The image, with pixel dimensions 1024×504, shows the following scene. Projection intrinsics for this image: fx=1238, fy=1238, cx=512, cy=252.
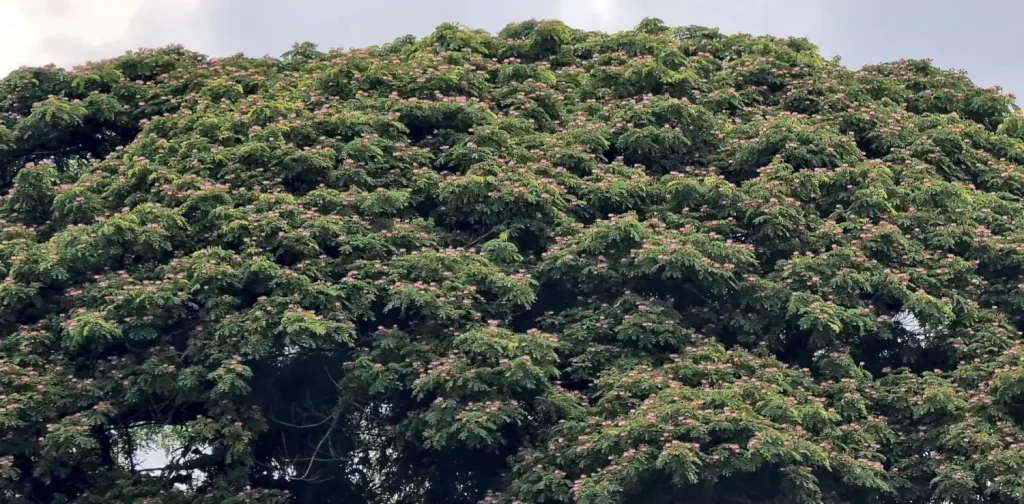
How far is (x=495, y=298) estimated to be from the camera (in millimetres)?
11680

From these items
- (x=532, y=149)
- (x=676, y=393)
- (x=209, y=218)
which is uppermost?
(x=532, y=149)

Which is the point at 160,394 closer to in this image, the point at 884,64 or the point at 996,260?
the point at 996,260

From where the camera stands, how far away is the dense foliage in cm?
1054

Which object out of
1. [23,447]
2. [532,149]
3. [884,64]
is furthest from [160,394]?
[884,64]

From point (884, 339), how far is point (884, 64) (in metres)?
4.85

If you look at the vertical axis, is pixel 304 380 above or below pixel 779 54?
below

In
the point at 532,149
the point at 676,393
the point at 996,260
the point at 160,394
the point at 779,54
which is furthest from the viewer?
the point at 779,54

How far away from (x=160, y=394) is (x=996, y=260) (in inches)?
314

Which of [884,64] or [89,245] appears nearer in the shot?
→ [89,245]

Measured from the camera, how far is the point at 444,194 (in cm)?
1211

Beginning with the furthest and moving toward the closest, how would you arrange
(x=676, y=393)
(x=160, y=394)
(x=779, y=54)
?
(x=779, y=54)
(x=160, y=394)
(x=676, y=393)

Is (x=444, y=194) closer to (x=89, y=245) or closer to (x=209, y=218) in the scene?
(x=209, y=218)

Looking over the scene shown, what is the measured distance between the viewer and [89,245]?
11.2m

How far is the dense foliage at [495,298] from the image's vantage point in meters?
10.5
